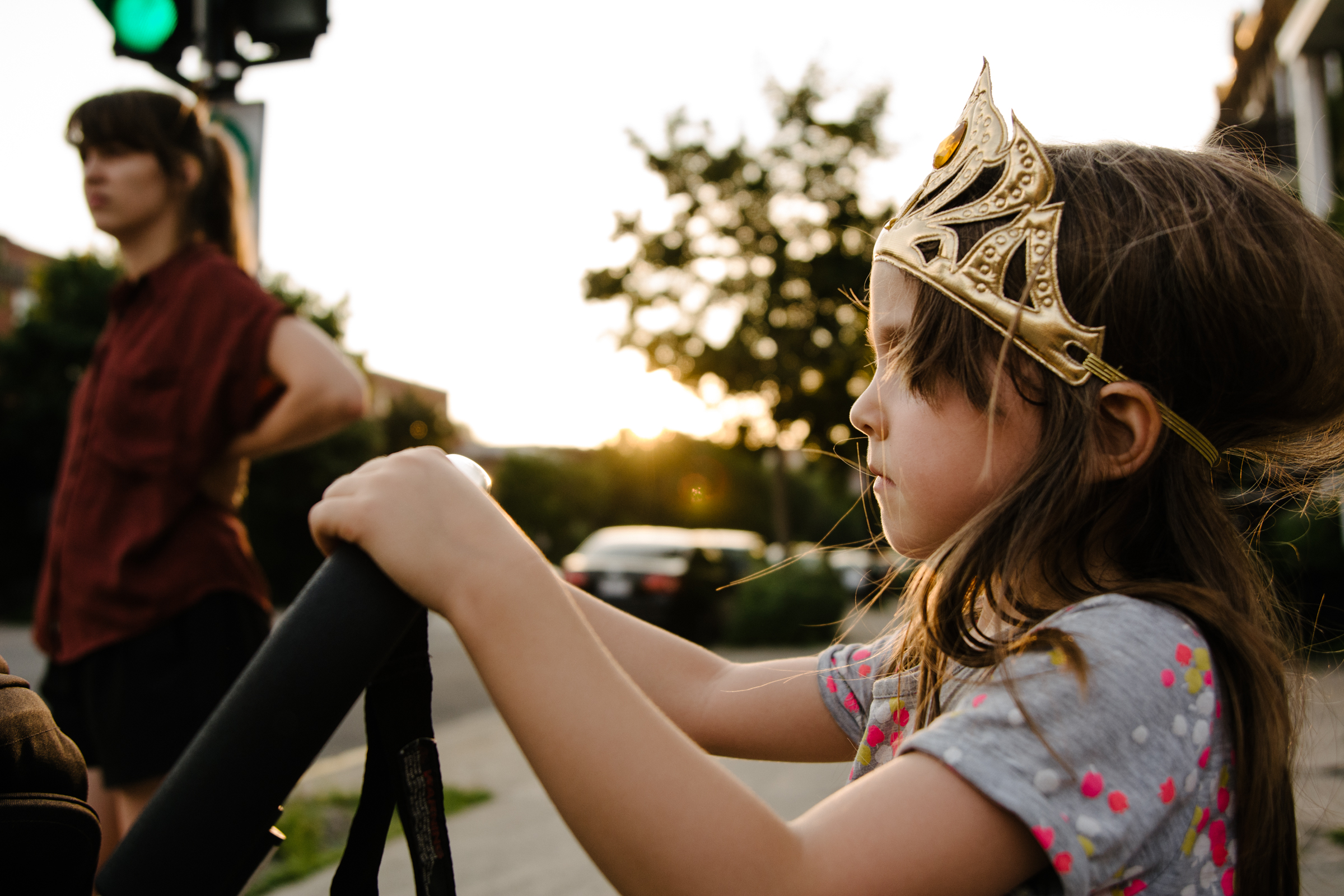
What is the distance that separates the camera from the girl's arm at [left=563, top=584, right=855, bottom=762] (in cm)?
147

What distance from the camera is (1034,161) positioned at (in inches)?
44.1

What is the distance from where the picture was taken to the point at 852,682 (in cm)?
148

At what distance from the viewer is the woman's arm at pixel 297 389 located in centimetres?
203

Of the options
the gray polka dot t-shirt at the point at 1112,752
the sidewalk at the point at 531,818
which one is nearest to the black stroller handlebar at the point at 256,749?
the gray polka dot t-shirt at the point at 1112,752

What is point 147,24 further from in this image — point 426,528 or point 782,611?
point 782,611

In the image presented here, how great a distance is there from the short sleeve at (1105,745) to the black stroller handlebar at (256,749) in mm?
515

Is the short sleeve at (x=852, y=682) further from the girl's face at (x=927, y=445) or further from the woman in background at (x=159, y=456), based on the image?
the woman in background at (x=159, y=456)

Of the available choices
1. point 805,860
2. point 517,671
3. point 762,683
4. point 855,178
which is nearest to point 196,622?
point 762,683

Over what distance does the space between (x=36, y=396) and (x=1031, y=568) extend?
1908cm

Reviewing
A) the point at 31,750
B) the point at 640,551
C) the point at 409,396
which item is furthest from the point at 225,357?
the point at 409,396

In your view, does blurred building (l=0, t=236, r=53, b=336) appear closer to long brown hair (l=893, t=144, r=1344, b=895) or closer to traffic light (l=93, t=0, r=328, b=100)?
traffic light (l=93, t=0, r=328, b=100)

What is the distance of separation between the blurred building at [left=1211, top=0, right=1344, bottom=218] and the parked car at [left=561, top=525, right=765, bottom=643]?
7769 mm

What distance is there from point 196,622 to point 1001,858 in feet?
5.23

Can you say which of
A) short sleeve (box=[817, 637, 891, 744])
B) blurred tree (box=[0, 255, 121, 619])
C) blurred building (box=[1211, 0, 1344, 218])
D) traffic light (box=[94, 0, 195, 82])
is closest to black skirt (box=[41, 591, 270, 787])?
short sleeve (box=[817, 637, 891, 744])
